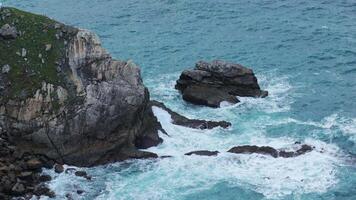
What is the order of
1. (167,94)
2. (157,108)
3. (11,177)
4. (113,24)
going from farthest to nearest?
(113,24) → (167,94) → (157,108) → (11,177)

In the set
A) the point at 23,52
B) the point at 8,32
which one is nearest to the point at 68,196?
the point at 23,52

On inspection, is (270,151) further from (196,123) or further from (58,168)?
(58,168)

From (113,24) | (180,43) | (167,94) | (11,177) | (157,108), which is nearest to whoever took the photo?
(11,177)

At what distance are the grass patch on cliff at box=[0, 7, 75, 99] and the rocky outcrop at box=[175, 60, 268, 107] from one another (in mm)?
15219

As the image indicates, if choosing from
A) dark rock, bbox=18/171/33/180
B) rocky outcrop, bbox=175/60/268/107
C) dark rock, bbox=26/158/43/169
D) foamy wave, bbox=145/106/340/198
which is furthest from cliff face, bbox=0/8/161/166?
rocky outcrop, bbox=175/60/268/107

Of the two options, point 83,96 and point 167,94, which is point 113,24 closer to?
point 167,94

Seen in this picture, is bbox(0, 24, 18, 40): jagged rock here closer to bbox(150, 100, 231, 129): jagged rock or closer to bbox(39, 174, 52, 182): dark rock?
bbox(39, 174, 52, 182): dark rock

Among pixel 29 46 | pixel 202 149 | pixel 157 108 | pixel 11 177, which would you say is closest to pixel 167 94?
pixel 157 108

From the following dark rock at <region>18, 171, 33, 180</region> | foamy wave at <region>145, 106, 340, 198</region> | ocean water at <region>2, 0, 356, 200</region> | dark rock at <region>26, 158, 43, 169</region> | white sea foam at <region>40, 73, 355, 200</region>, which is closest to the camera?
dark rock at <region>18, 171, 33, 180</region>

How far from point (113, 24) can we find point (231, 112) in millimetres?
31162

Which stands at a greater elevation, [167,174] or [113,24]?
[113,24]

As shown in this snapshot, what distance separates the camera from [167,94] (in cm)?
7100

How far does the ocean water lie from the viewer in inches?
2116

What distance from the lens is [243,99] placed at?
227ft
